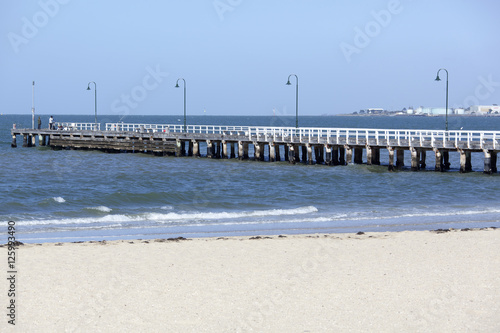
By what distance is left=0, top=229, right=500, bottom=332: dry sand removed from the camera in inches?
389

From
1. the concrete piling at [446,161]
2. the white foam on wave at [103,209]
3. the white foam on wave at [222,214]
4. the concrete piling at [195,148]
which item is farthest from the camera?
the concrete piling at [195,148]

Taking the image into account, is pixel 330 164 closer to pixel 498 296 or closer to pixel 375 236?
pixel 375 236

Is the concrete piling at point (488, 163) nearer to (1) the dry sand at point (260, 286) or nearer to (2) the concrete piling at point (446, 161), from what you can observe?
(2) the concrete piling at point (446, 161)

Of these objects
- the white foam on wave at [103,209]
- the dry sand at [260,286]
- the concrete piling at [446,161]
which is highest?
the concrete piling at [446,161]

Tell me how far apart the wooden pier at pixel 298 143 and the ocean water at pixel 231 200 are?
135 centimetres

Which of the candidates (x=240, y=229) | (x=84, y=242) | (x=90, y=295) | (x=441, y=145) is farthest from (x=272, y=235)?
(x=441, y=145)

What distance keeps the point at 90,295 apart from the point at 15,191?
68.2ft

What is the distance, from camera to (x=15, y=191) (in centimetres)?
3038

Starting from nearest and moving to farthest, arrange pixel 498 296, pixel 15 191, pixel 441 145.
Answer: pixel 498 296, pixel 15 191, pixel 441 145

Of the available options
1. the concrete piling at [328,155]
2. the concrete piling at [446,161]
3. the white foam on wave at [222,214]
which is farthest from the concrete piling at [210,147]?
the white foam on wave at [222,214]

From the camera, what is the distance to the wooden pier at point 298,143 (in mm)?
38312

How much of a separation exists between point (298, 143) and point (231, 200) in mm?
17642

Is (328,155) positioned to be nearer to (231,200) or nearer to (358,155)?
(358,155)

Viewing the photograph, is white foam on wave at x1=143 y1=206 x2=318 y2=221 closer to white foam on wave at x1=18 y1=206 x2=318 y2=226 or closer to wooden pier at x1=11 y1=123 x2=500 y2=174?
white foam on wave at x1=18 y1=206 x2=318 y2=226
